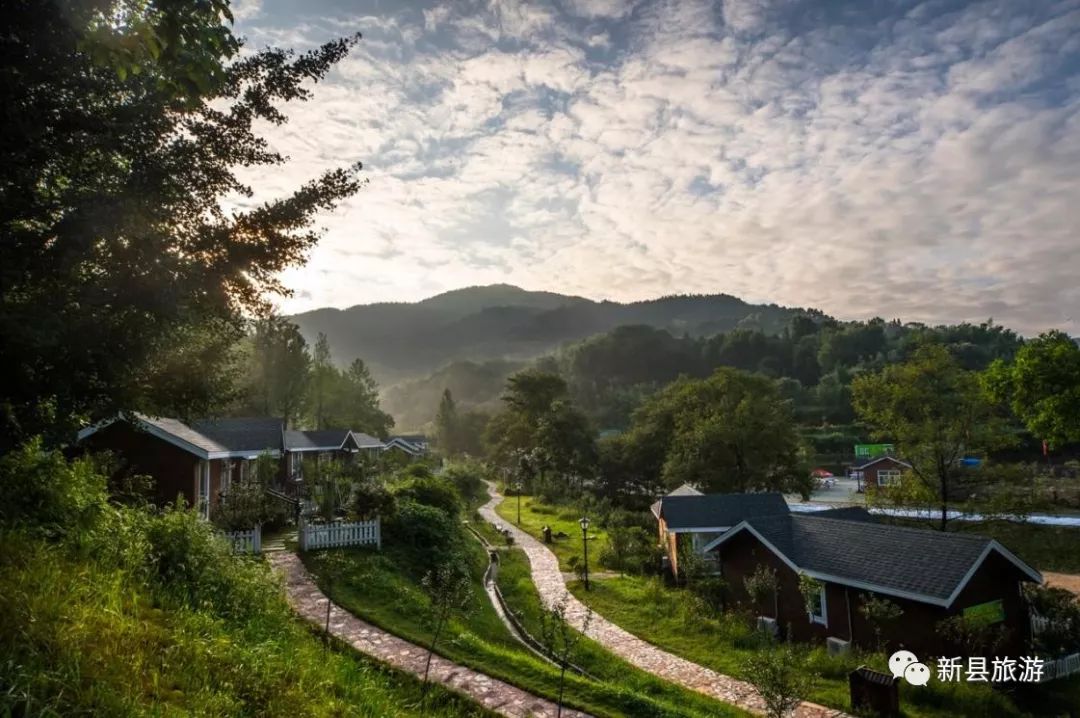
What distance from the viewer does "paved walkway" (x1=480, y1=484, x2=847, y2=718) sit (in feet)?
47.3

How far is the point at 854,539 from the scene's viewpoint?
774 inches

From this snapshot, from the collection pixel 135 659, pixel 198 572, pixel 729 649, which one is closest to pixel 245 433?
pixel 198 572

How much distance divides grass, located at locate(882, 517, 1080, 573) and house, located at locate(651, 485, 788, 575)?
13.0 m

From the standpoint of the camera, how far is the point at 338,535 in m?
18.4

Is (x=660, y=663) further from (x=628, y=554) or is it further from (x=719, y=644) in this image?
(x=628, y=554)

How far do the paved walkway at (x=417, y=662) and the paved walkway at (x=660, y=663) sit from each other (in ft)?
22.1

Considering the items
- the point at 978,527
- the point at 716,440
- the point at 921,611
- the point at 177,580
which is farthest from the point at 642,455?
the point at 177,580

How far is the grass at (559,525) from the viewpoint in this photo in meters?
31.3

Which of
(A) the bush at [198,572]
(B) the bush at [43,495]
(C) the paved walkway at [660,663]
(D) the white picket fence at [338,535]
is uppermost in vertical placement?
(B) the bush at [43,495]

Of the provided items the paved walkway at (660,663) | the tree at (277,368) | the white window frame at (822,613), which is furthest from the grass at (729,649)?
the tree at (277,368)

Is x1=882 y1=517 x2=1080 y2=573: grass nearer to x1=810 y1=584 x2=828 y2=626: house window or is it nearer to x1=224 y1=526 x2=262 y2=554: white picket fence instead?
x1=810 y1=584 x2=828 y2=626: house window

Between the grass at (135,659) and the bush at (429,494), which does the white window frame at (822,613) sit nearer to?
the grass at (135,659)

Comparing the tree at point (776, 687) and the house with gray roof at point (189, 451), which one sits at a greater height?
the house with gray roof at point (189, 451)

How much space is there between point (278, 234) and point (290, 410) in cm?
5082
